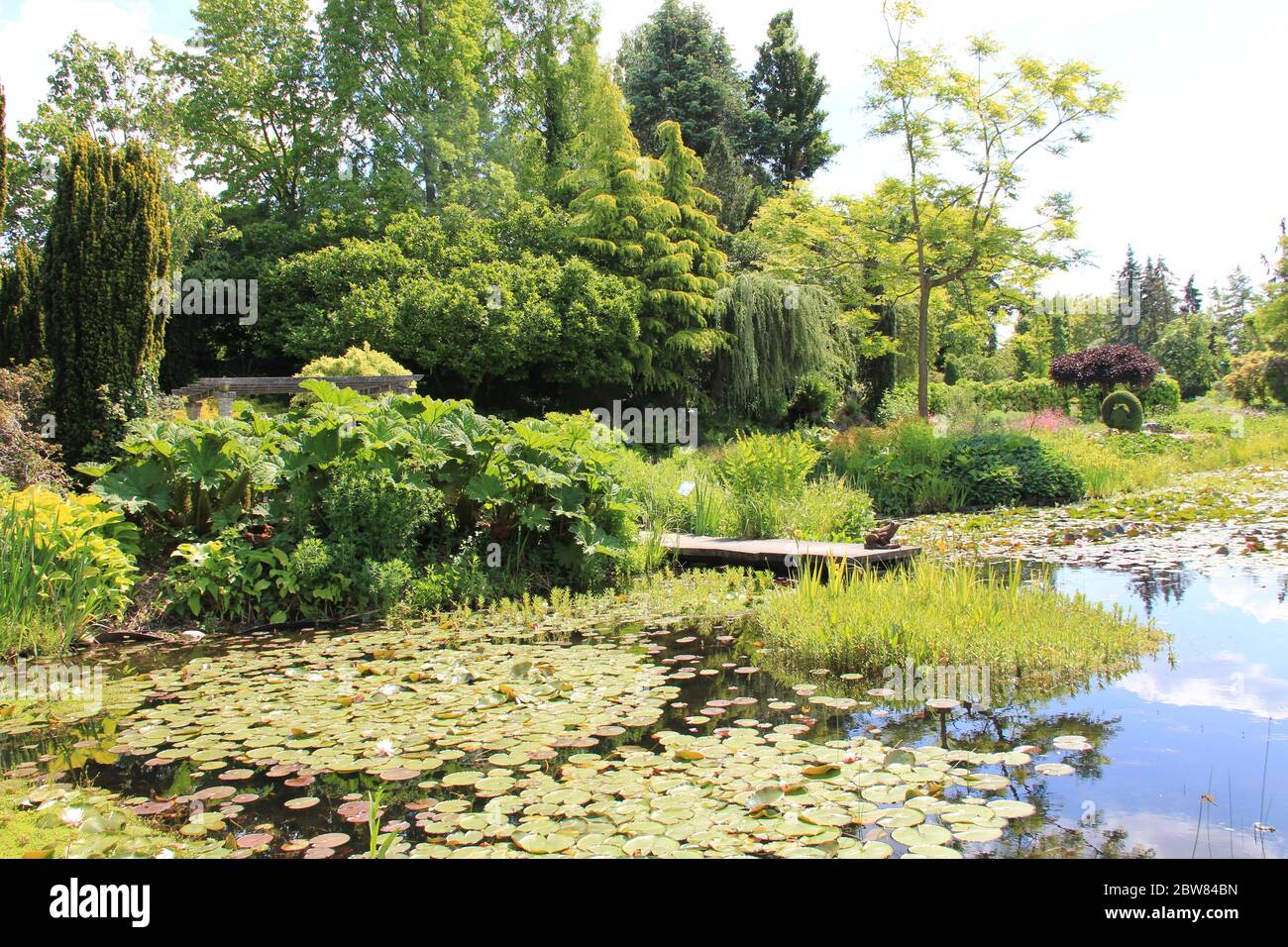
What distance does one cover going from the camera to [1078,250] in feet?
48.3

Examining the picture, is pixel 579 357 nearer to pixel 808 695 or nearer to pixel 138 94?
pixel 138 94

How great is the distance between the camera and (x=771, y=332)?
17875mm

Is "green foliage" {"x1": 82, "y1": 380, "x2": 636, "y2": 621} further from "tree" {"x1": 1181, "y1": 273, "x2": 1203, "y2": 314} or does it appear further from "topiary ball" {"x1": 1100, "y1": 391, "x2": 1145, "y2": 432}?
"tree" {"x1": 1181, "y1": 273, "x2": 1203, "y2": 314}

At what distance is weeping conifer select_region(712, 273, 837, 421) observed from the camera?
58.3 feet

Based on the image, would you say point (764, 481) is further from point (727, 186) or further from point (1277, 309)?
point (1277, 309)

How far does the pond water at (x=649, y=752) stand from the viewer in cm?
276

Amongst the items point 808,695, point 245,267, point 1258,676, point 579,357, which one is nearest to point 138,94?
point 245,267

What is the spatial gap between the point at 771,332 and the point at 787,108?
13.8 m

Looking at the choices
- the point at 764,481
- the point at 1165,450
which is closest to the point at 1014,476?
the point at 764,481

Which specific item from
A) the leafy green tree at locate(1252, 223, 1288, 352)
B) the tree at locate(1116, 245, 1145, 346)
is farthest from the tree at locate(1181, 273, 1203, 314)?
the leafy green tree at locate(1252, 223, 1288, 352)

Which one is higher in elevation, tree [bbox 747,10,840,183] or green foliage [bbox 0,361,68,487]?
tree [bbox 747,10,840,183]

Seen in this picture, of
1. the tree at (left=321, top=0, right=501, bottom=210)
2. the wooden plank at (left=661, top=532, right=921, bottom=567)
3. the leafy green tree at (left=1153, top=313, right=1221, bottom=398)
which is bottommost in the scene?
the wooden plank at (left=661, top=532, right=921, bottom=567)
